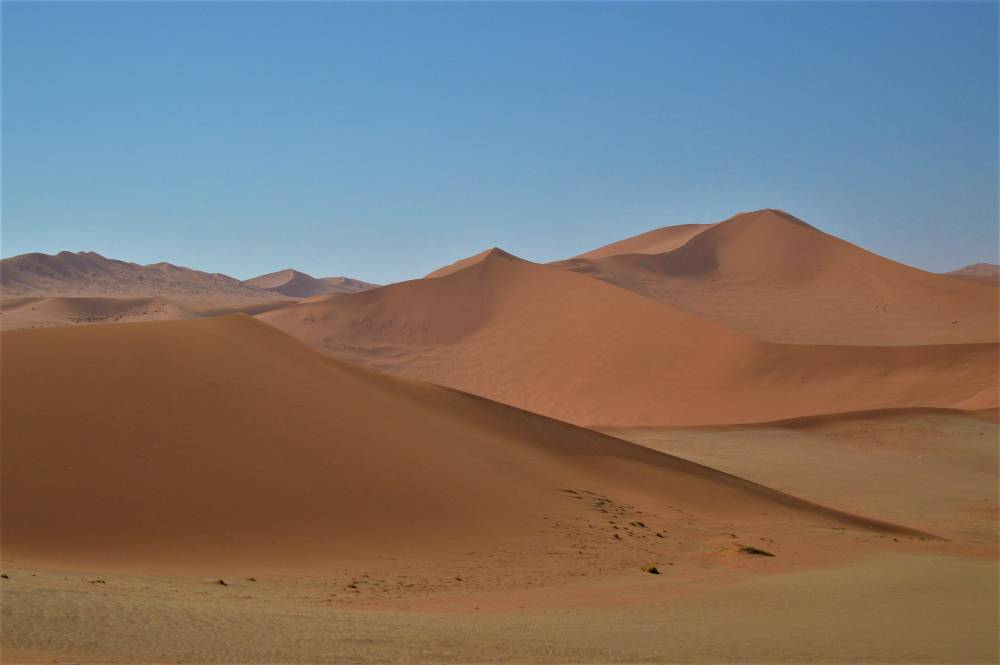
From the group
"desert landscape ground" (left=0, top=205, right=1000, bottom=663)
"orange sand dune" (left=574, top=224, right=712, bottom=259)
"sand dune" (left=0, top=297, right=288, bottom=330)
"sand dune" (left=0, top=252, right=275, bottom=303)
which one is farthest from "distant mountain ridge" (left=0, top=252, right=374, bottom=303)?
"desert landscape ground" (left=0, top=205, right=1000, bottom=663)

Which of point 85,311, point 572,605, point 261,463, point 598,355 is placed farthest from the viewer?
point 85,311

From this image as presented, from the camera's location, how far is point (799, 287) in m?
52.1

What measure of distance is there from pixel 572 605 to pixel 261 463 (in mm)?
5370

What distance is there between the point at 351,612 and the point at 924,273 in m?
51.5

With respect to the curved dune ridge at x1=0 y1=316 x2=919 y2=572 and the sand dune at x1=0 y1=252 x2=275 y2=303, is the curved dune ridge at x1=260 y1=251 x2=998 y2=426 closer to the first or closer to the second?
the curved dune ridge at x1=0 y1=316 x2=919 y2=572

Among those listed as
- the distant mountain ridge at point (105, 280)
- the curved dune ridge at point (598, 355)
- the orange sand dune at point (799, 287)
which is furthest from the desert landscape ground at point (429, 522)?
the distant mountain ridge at point (105, 280)

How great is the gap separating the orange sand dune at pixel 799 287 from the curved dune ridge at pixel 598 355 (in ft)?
14.8

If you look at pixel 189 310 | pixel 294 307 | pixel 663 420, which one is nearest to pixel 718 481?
pixel 663 420

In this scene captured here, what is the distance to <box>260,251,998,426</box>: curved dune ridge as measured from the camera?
1361 inches

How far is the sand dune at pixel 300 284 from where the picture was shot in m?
130

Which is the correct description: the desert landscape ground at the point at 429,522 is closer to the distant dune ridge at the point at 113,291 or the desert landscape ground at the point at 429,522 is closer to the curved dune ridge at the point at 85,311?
the curved dune ridge at the point at 85,311

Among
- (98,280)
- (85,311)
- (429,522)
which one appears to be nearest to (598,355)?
(429,522)

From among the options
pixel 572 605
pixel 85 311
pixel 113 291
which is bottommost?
pixel 572 605

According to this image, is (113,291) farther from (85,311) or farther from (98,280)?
(85,311)
